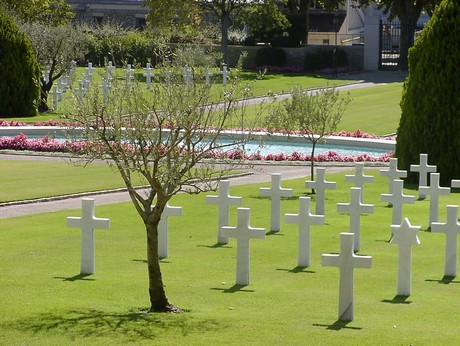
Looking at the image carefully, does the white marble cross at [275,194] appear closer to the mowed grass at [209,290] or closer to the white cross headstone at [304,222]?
the mowed grass at [209,290]

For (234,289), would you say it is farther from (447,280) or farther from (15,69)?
(15,69)

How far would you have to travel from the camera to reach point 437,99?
850 inches

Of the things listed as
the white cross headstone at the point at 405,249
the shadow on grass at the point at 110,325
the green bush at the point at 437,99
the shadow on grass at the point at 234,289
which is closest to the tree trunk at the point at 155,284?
the shadow on grass at the point at 110,325

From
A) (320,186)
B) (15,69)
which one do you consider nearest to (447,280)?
(320,186)

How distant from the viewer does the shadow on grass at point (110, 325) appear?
994 centimetres

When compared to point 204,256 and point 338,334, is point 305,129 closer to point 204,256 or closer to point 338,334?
point 204,256

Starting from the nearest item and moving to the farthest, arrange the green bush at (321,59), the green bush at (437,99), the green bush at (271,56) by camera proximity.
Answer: the green bush at (437,99) < the green bush at (321,59) < the green bush at (271,56)

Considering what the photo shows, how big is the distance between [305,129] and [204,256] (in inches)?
288

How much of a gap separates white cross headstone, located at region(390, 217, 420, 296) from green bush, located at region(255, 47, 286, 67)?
45825mm

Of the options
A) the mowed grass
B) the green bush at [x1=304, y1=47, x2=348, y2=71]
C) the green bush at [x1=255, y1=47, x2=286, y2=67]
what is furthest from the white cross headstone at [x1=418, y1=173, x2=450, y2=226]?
the green bush at [x1=255, y1=47, x2=286, y2=67]

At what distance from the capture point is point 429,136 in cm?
2155

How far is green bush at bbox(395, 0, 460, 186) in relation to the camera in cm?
2133

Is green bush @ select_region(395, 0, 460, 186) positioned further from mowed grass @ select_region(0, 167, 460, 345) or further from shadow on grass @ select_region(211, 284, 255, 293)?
shadow on grass @ select_region(211, 284, 255, 293)

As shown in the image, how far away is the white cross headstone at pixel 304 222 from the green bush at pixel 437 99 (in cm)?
835
